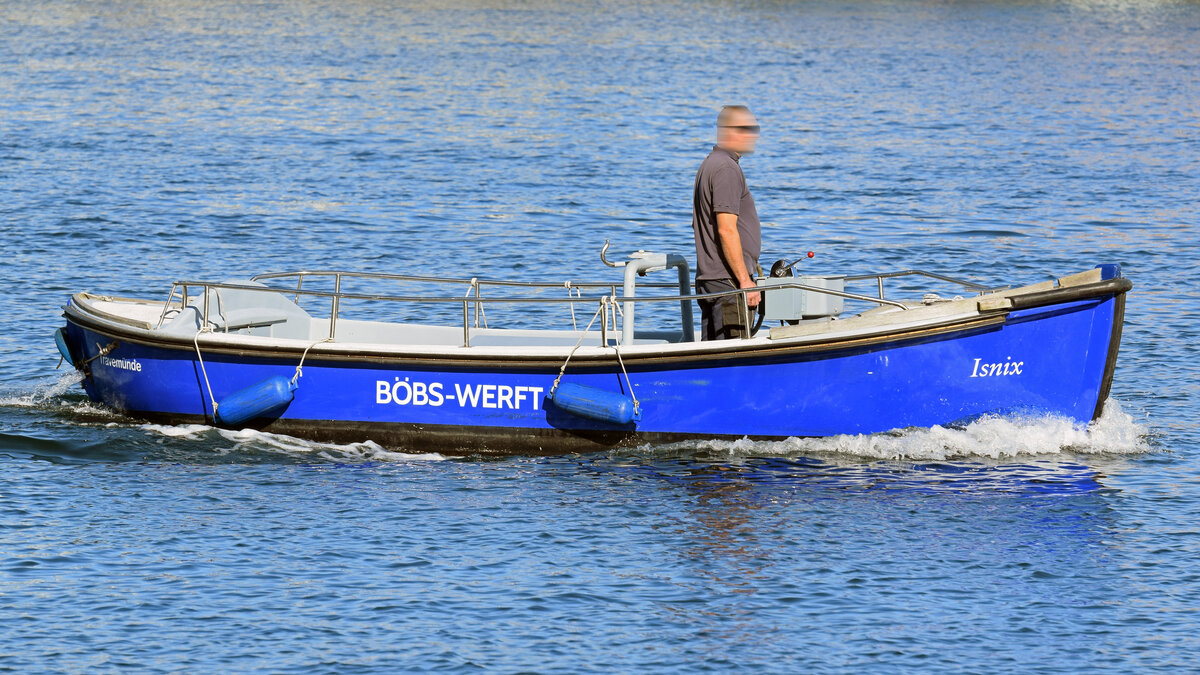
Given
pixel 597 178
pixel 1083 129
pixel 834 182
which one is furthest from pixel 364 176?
pixel 1083 129

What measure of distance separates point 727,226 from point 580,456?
2.08m

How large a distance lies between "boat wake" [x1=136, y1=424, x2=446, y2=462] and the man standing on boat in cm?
241

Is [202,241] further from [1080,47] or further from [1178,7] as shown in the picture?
[1178,7]

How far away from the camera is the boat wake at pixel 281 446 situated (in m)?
11.9

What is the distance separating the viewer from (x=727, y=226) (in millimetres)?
11203

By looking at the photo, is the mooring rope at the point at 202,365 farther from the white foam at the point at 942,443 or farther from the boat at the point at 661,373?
the white foam at the point at 942,443

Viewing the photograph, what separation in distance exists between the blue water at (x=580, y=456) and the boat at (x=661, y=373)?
9.0 inches

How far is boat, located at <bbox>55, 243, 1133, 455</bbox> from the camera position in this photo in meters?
11.1

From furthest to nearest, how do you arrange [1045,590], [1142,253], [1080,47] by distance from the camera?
1. [1080,47]
2. [1142,253]
3. [1045,590]

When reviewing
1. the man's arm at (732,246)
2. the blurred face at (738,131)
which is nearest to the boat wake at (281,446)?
the man's arm at (732,246)

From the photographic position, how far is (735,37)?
2132 inches

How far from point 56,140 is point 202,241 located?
9.77 meters

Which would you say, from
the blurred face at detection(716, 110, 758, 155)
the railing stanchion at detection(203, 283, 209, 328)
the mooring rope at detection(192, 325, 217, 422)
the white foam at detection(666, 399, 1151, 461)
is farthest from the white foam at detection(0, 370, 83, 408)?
the blurred face at detection(716, 110, 758, 155)

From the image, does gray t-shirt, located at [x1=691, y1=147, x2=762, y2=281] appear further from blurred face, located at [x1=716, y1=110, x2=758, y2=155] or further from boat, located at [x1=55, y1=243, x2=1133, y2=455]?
boat, located at [x1=55, y1=243, x2=1133, y2=455]
